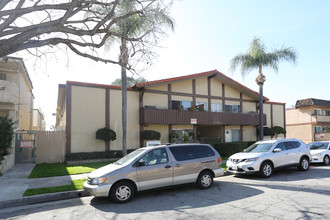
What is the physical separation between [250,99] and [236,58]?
6.63 metres

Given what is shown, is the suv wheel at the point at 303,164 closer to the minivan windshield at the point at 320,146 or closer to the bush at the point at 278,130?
the minivan windshield at the point at 320,146

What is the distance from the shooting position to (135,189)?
271 inches

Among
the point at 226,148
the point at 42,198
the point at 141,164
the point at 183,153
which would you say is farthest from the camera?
the point at 226,148

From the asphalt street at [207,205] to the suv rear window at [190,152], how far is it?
3.61 feet

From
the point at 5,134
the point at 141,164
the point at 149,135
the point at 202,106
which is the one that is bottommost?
the point at 141,164

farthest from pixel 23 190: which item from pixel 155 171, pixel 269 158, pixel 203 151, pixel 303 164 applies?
pixel 303 164

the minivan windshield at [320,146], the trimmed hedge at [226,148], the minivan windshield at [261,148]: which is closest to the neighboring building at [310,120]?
the trimmed hedge at [226,148]

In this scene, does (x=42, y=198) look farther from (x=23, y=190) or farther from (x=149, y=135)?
(x=149, y=135)

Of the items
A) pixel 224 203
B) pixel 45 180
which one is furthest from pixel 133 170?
pixel 45 180

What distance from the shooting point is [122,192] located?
6.60 m

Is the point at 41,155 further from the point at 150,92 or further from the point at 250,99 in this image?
the point at 250,99

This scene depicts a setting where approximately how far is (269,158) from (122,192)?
6.52 m

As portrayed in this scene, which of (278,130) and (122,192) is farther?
(278,130)

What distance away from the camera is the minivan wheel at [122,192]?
6.52 m
